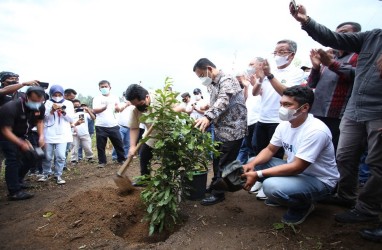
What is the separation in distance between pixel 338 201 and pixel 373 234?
2.43ft

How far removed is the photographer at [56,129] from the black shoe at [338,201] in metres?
4.76

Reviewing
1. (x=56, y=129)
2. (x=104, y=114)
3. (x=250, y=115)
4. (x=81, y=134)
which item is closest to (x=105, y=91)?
(x=104, y=114)

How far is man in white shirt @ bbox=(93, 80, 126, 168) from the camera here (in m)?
6.56

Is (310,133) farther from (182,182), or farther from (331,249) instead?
(182,182)

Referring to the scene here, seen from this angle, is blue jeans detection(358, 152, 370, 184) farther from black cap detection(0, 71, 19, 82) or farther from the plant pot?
black cap detection(0, 71, 19, 82)

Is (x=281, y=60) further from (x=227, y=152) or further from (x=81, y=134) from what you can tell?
(x=81, y=134)

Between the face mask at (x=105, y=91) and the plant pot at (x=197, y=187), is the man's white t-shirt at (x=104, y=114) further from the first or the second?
the plant pot at (x=197, y=187)

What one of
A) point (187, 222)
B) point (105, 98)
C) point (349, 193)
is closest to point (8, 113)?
point (105, 98)

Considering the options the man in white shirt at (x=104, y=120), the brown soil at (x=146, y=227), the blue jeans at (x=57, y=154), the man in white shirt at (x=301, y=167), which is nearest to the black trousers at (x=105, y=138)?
the man in white shirt at (x=104, y=120)

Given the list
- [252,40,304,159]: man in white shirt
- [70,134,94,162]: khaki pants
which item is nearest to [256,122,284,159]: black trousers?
[252,40,304,159]: man in white shirt

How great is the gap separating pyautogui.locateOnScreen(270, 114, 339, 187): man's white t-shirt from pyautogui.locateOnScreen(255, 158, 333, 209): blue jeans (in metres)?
0.10

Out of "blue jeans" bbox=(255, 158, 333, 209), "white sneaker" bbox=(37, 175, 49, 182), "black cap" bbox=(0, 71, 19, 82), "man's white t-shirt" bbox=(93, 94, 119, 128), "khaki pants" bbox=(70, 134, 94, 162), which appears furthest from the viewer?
"khaki pants" bbox=(70, 134, 94, 162)

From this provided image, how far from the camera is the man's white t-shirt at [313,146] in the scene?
8.61 feet

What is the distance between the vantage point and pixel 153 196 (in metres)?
3.05
